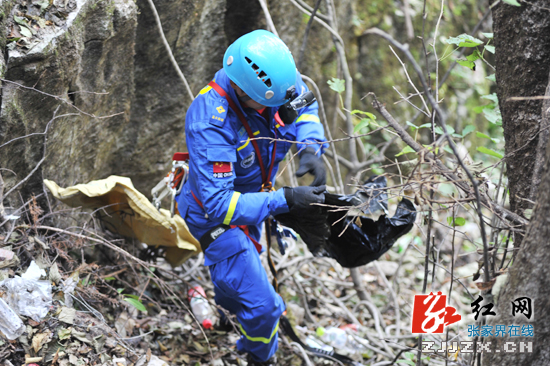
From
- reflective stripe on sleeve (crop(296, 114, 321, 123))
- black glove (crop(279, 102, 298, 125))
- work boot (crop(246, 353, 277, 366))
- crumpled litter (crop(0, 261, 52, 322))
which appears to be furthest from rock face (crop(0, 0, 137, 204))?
work boot (crop(246, 353, 277, 366))

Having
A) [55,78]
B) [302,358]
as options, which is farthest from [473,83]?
[55,78]

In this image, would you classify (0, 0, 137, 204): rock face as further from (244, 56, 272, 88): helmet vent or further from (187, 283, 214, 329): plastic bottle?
(187, 283, 214, 329): plastic bottle

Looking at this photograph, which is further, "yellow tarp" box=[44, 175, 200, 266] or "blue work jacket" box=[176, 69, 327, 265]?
"yellow tarp" box=[44, 175, 200, 266]

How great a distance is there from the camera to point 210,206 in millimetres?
2580

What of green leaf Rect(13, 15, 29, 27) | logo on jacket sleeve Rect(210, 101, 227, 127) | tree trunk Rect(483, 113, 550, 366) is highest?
green leaf Rect(13, 15, 29, 27)

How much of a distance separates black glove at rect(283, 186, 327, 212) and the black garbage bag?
47mm

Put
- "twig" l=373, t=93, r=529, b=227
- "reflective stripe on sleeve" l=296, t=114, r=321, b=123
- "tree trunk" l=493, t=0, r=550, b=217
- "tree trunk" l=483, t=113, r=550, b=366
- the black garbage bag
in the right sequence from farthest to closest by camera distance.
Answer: "reflective stripe on sleeve" l=296, t=114, r=321, b=123 < the black garbage bag < "tree trunk" l=493, t=0, r=550, b=217 < "twig" l=373, t=93, r=529, b=227 < "tree trunk" l=483, t=113, r=550, b=366

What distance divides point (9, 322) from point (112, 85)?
177 cm

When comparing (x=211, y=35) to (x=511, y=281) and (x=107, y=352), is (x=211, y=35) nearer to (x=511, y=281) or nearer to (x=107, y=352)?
(x=107, y=352)

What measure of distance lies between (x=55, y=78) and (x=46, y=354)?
155 centimetres

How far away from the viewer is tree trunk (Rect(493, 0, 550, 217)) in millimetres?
1942

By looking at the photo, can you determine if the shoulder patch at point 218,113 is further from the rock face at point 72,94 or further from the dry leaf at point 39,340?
the dry leaf at point 39,340

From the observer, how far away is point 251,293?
280cm

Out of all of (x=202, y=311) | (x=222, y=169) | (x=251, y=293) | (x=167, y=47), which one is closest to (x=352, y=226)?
(x=251, y=293)
